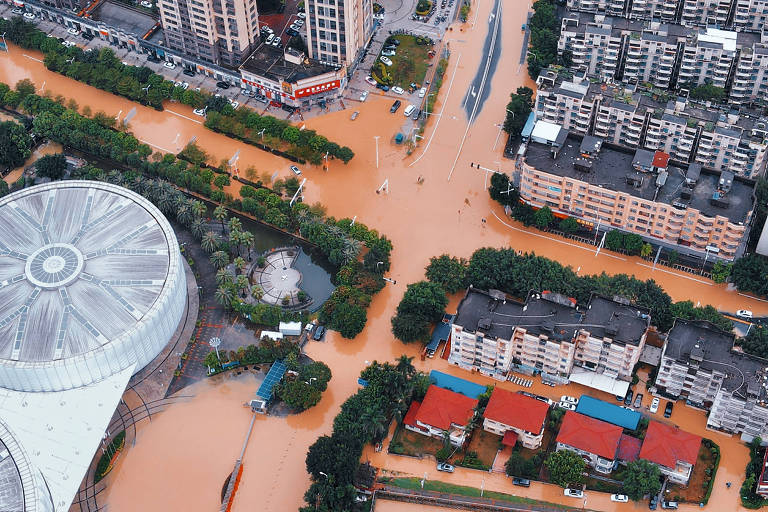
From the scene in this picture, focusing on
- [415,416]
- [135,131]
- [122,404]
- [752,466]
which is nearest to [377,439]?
[415,416]

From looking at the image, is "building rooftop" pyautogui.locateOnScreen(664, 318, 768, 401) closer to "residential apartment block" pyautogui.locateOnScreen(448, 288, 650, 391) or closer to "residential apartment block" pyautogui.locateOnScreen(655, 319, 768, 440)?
"residential apartment block" pyautogui.locateOnScreen(655, 319, 768, 440)

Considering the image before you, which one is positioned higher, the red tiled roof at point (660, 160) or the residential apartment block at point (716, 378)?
the red tiled roof at point (660, 160)

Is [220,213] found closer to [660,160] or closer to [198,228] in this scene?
[198,228]

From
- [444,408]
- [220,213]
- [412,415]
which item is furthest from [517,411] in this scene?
[220,213]

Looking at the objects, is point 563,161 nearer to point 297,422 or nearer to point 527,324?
point 527,324

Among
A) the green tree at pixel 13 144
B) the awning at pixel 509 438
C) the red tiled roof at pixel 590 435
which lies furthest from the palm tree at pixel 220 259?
the red tiled roof at pixel 590 435

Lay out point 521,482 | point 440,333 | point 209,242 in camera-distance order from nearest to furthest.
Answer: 1. point 521,482
2. point 440,333
3. point 209,242

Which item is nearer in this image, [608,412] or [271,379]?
[608,412]

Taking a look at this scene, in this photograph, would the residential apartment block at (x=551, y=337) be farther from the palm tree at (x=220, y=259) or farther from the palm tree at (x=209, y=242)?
the palm tree at (x=209, y=242)
